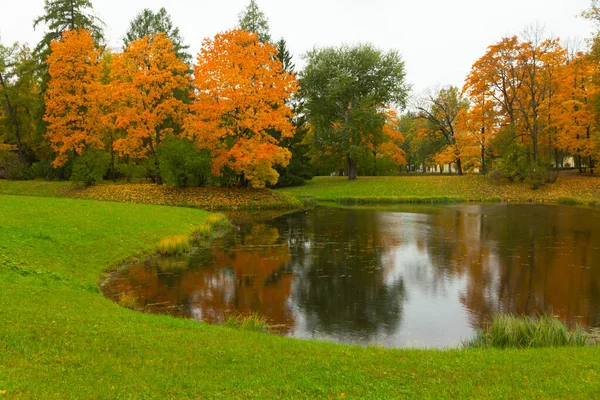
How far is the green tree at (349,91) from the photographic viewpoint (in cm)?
4947

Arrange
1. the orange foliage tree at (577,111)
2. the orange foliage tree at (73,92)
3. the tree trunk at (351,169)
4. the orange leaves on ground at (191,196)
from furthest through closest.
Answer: the tree trunk at (351,169) < the orange foliage tree at (577,111) < the orange foliage tree at (73,92) < the orange leaves on ground at (191,196)

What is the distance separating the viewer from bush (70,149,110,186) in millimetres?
38781

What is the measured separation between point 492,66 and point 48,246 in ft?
Result: 149

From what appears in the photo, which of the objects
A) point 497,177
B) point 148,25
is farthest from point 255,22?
point 497,177

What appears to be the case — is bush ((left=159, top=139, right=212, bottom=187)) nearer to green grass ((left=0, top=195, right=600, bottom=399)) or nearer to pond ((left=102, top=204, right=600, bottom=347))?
pond ((left=102, top=204, right=600, bottom=347))

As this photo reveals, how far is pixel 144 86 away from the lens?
37.8 meters

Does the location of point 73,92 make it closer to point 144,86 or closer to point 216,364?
point 144,86

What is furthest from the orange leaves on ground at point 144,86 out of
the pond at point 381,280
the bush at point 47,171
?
the pond at point 381,280

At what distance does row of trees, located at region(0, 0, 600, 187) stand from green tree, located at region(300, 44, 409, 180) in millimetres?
149

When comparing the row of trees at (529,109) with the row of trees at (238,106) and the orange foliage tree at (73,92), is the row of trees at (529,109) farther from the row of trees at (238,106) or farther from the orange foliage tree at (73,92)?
the orange foliage tree at (73,92)

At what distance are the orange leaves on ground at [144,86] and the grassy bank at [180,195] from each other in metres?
3.89

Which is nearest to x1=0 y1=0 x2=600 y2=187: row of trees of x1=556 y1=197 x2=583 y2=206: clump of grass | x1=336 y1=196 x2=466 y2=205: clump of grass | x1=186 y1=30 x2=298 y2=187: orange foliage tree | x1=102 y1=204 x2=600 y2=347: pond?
x1=186 y1=30 x2=298 y2=187: orange foliage tree

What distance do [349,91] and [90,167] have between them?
28.2m

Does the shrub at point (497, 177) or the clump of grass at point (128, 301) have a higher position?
the shrub at point (497, 177)
